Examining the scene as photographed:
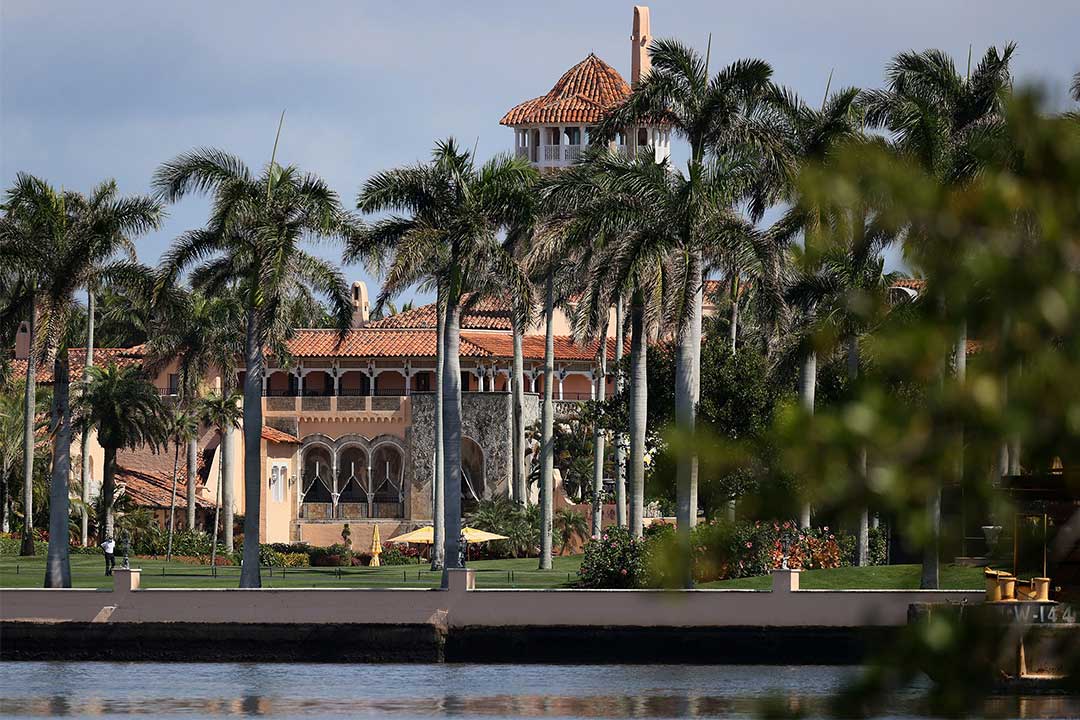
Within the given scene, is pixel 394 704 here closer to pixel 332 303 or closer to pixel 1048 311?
pixel 332 303

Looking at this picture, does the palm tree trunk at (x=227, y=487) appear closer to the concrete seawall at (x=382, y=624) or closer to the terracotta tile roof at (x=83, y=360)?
the terracotta tile roof at (x=83, y=360)

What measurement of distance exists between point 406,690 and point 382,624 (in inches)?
126

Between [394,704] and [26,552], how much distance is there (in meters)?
30.5

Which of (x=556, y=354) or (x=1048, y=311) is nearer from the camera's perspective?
(x=1048, y=311)

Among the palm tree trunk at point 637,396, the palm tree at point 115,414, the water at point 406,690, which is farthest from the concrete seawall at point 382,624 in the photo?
the palm tree at point 115,414

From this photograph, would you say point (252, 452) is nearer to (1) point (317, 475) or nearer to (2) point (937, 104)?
(2) point (937, 104)

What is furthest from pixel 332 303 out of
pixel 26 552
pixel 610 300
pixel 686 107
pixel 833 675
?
pixel 26 552

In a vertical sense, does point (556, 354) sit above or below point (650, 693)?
above

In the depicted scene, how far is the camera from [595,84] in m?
96.9

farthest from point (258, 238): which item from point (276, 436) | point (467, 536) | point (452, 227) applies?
point (276, 436)

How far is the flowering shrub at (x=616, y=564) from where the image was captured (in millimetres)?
41406

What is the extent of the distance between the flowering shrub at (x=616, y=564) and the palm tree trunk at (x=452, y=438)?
3.13m

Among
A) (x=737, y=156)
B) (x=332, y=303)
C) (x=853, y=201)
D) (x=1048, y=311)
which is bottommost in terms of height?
(x=1048, y=311)

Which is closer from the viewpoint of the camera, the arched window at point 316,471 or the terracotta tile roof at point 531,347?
the arched window at point 316,471
